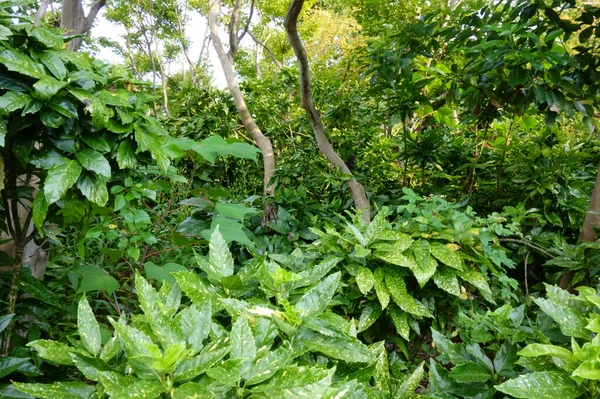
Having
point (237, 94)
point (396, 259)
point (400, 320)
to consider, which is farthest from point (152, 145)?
point (237, 94)

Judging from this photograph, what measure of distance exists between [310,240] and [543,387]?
1725mm

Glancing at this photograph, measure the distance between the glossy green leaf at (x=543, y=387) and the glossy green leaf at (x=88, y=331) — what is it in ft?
2.65

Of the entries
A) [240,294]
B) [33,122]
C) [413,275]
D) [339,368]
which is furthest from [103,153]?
[413,275]

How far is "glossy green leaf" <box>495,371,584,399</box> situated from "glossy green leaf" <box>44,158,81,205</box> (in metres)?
1.08

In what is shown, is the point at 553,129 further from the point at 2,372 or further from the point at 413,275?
the point at 2,372

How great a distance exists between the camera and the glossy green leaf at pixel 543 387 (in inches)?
33.9

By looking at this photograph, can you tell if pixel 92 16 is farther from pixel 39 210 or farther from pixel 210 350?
pixel 210 350

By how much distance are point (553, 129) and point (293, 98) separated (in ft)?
7.46

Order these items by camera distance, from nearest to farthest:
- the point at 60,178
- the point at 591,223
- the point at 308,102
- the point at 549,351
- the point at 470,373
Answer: the point at 549,351 < the point at 60,178 < the point at 470,373 < the point at 591,223 < the point at 308,102

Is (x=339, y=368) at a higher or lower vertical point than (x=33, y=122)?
lower

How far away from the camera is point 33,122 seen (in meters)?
1.06

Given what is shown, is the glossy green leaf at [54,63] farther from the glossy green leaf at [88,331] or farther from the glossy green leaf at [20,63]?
the glossy green leaf at [88,331]

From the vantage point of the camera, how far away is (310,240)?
99.5 inches

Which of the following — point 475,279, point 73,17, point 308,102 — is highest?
point 73,17
